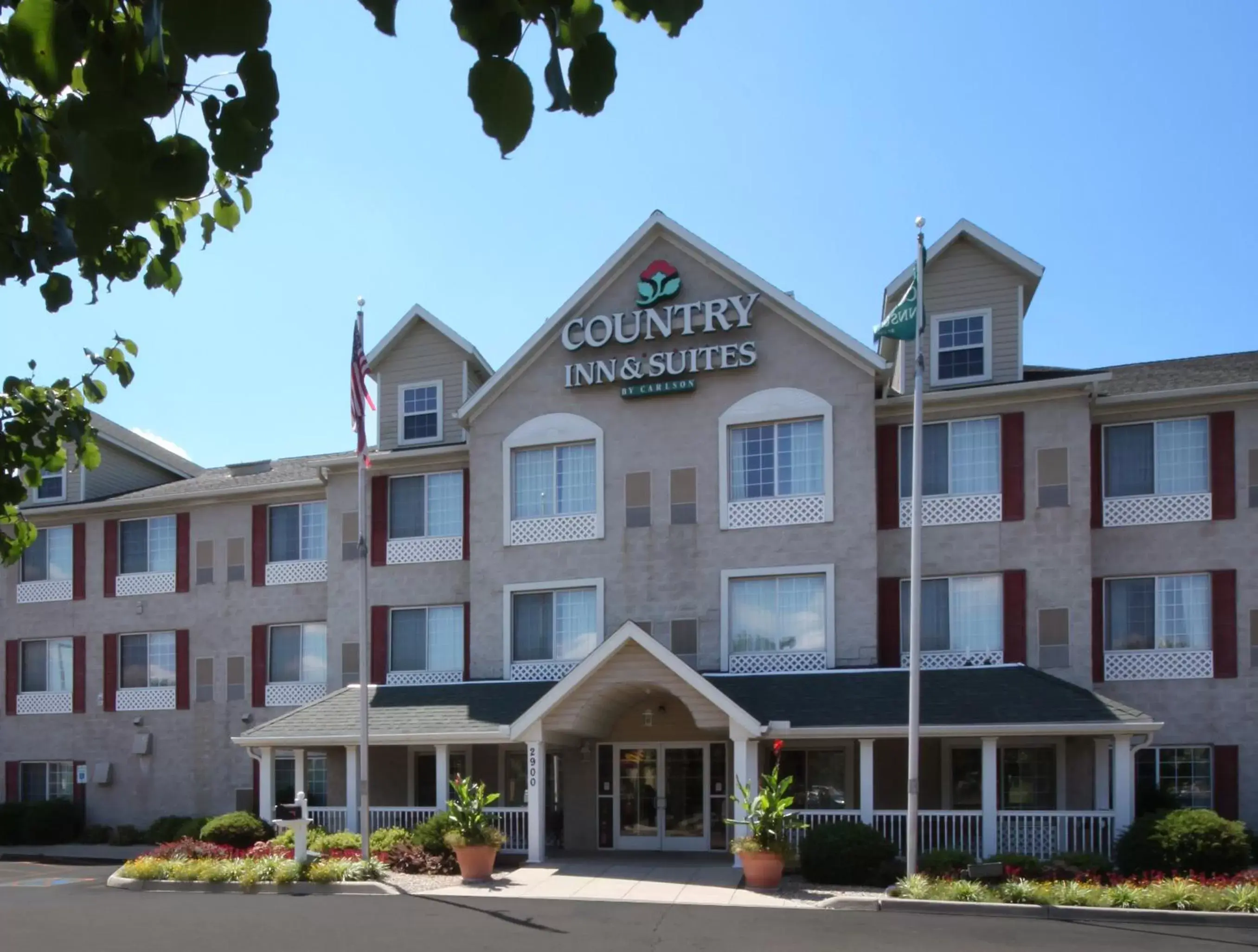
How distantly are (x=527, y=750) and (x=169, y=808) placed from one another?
12095 millimetres

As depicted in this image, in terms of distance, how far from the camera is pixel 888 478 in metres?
25.5

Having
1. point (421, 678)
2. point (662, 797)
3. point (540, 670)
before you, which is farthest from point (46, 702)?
point (662, 797)

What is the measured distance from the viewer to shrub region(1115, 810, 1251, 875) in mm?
19062

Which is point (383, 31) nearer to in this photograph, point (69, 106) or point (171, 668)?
point (69, 106)

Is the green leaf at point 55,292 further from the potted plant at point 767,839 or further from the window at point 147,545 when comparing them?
the window at point 147,545

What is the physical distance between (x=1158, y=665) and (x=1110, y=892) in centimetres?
700

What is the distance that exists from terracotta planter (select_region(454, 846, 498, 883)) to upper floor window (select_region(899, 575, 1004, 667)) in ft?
29.7

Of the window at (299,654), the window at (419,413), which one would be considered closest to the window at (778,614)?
the window at (419,413)

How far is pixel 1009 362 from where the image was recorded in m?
25.6

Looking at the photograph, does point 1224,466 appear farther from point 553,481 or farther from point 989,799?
point 553,481

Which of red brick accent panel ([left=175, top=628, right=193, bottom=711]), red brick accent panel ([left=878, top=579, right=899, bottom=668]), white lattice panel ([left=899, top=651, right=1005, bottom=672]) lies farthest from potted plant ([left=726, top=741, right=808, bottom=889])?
red brick accent panel ([left=175, top=628, right=193, bottom=711])

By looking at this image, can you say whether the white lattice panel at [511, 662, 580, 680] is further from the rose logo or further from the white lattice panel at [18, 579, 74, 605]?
the white lattice panel at [18, 579, 74, 605]

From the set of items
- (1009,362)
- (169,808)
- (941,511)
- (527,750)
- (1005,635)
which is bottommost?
(169,808)

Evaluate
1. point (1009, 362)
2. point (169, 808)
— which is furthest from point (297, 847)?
point (1009, 362)
